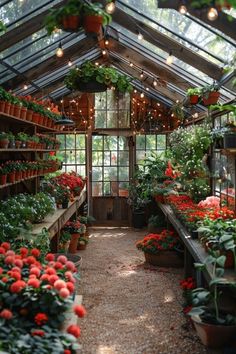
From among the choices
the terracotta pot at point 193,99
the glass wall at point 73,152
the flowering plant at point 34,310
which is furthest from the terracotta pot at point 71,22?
the glass wall at point 73,152

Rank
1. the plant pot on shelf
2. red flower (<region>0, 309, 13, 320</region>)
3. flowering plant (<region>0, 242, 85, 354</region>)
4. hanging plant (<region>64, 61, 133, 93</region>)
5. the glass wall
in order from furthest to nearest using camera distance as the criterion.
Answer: the glass wall < hanging plant (<region>64, 61, 133, 93</region>) < the plant pot on shelf < red flower (<region>0, 309, 13, 320</region>) < flowering plant (<region>0, 242, 85, 354</region>)

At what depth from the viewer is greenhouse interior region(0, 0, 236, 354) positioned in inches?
125

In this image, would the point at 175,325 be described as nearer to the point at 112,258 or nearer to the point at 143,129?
the point at 112,258

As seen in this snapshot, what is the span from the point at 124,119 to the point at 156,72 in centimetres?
372

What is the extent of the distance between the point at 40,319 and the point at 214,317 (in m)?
1.88

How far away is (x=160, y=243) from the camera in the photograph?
7.67m

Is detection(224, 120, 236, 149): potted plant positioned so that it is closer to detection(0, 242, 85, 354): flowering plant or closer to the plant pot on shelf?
the plant pot on shelf

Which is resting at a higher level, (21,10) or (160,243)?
(21,10)

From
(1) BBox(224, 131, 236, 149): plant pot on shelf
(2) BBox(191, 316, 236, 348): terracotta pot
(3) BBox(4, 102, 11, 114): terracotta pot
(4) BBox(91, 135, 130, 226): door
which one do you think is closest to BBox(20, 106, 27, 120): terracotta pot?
(3) BBox(4, 102, 11, 114): terracotta pot

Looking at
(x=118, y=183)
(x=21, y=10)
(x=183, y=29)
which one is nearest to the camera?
(x=21, y=10)

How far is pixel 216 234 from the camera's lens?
4.37 meters

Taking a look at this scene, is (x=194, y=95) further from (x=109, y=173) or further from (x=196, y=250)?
(x=109, y=173)

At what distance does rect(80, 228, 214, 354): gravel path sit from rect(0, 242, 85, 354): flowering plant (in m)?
1.72

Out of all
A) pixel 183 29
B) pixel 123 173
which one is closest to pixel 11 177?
pixel 183 29
